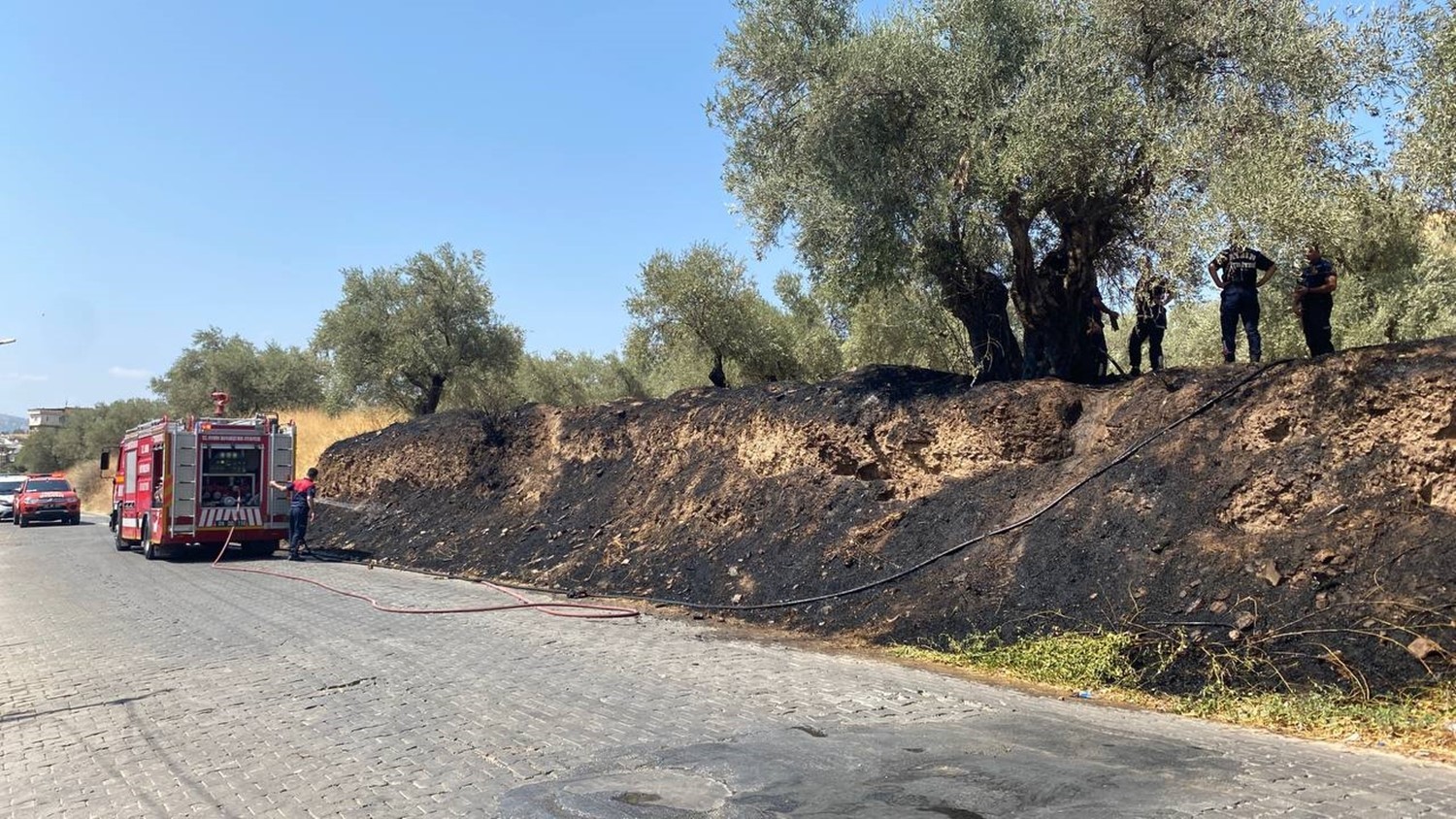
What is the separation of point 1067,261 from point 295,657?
436 inches

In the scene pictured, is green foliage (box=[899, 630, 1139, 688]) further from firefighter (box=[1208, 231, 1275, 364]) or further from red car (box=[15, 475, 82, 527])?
red car (box=[15, 475, 82, 527])

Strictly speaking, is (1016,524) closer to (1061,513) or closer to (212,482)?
(1061,513)

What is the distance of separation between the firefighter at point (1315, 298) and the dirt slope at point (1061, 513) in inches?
45.6

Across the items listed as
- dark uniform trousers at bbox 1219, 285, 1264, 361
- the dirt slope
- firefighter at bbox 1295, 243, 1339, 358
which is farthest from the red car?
firefighter at bbox 1295, 243, 1339, 358

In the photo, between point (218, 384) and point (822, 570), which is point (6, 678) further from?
point (218, 384)

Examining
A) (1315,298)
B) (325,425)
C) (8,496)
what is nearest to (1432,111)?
(1315,298)

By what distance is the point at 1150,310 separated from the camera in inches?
495

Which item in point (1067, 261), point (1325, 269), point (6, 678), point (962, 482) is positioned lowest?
point (6, 678)

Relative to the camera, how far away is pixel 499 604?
509 inches

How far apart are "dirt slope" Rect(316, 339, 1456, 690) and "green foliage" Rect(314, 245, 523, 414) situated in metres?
13.5

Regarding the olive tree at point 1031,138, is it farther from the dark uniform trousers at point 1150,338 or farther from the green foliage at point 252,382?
the green foliage at point 252,382

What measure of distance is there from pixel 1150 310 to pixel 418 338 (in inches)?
944

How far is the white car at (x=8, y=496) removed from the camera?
38.8 m

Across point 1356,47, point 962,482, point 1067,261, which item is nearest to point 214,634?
point 962,482
